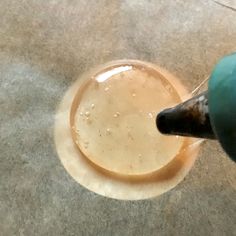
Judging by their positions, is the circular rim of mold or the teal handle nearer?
the teal handle

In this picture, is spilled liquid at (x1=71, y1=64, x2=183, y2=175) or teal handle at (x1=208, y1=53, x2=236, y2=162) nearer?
teal handle at (x1=208, y1=53, x2=236, y2=162)

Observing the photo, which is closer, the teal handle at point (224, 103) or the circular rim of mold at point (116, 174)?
the teal handle at point (224, 103)

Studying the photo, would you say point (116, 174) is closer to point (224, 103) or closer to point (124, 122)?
point (124, 122)

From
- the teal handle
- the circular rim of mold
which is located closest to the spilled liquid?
the circular rim of mold

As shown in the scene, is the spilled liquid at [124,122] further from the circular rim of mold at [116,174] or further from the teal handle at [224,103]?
the teal handle at [224,103]

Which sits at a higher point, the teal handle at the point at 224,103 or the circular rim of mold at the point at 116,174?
the teal handle at the point at 224,103

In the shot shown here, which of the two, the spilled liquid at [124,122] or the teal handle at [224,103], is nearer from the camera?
the teal handle at [224,103]

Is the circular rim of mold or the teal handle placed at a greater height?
the teal handle

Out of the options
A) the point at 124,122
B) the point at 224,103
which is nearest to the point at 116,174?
the point at 124,122

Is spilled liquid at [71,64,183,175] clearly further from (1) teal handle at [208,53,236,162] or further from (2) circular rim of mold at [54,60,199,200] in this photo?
(1) teal handle at [208,53,236,162]

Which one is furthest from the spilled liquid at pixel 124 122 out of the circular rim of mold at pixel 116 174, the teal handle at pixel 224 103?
the teal handle at pixel 224 103
